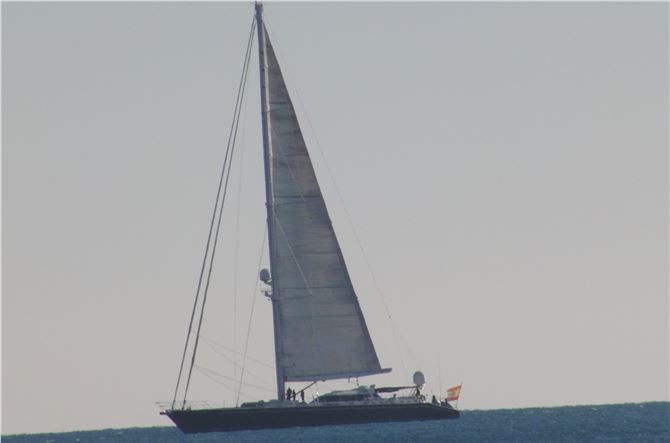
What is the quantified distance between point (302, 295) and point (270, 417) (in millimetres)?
6195

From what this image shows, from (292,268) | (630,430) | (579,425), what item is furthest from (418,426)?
(292,268)

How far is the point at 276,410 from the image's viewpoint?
73688 mm

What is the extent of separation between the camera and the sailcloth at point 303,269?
2972 inches

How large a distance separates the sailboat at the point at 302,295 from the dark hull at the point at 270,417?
0.05m

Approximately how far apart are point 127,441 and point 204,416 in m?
50.1

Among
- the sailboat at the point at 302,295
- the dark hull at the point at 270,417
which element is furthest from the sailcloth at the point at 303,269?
the dark hull at the point at 270,417

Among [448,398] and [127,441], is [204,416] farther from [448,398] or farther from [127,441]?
[127,441]

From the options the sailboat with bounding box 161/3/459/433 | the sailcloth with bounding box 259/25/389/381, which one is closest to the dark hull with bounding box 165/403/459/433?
the sailboat with bounding box 161/3/459/433

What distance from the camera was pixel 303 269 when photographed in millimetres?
75875

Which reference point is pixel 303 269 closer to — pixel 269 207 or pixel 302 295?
pixel 302 295

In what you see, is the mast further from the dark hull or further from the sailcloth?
the dark hull

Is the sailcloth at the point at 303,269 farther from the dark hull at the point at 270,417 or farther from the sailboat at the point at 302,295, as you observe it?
the dark hull at the point at 270,417

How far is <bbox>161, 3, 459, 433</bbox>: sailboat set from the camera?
Answer: 75188 millimetres

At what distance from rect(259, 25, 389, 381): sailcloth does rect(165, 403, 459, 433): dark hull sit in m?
1.86
